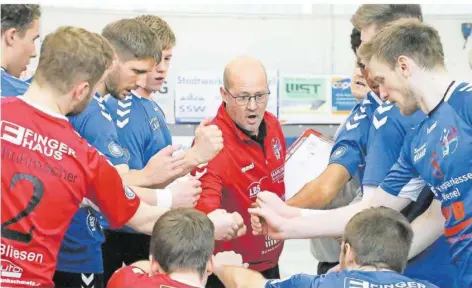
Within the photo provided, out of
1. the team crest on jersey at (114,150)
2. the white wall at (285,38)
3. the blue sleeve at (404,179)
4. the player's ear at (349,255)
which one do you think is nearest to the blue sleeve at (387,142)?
the blue sleeve at (404,179)

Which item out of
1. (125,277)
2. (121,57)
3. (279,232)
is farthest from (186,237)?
(121,57)

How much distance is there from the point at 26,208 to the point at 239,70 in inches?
60.7

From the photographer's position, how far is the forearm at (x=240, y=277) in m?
2.82

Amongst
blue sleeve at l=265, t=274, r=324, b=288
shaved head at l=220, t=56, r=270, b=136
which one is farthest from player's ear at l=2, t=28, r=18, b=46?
blue sleeve at l=265, t=274, r=324, b=288

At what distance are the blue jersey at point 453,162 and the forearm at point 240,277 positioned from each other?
2.51ft

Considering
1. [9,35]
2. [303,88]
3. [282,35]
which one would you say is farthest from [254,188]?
[282,35]

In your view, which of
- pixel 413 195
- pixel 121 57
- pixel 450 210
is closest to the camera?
pixel 450 210

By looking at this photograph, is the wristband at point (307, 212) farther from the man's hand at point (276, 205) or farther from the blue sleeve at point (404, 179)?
the blue sleeve at point (404, 179)

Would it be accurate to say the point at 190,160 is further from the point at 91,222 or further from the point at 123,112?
the point at 123,112

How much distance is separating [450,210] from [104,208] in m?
1.31

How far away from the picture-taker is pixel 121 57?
3.82 m

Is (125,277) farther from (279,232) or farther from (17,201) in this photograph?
(279,232)

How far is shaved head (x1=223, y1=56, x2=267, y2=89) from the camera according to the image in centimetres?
378

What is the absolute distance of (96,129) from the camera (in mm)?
3291
